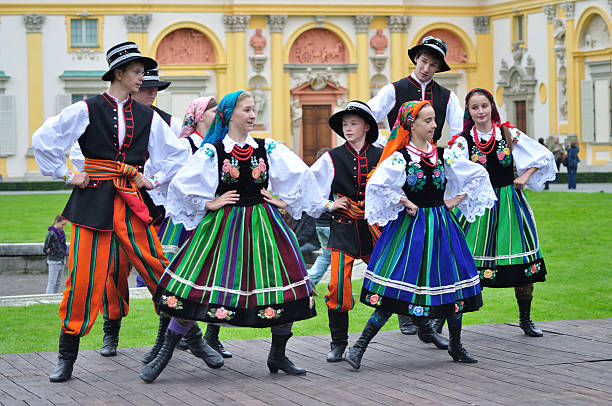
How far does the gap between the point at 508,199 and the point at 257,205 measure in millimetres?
1932

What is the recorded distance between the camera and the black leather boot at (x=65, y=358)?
19.2 ft

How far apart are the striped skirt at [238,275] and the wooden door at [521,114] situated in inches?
1114

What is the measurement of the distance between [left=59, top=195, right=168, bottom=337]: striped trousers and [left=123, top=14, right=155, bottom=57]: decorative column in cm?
2786

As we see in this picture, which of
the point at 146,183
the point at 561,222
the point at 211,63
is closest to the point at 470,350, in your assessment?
the point at 146,183

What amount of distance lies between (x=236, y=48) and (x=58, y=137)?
2810cm

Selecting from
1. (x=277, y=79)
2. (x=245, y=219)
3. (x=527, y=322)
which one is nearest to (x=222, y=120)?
(x=245, y=219)

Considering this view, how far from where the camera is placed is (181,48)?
3381 centimetres

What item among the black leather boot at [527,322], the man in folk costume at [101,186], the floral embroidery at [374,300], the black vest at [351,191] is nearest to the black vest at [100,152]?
the man in folk costume at [101,186]

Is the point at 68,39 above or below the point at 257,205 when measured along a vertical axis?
above

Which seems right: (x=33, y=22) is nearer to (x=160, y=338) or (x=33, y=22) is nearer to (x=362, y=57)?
(x=362, y=57)

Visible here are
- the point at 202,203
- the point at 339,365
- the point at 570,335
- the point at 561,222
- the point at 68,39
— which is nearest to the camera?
the point at 202,203

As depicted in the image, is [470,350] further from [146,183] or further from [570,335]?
[146,183]

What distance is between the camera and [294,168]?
6.00 metres

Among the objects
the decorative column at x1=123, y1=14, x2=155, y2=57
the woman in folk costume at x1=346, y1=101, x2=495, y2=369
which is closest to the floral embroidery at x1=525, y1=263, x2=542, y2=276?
the woman in folk costume at x1=346, y1=101, x2=495, y2=369
